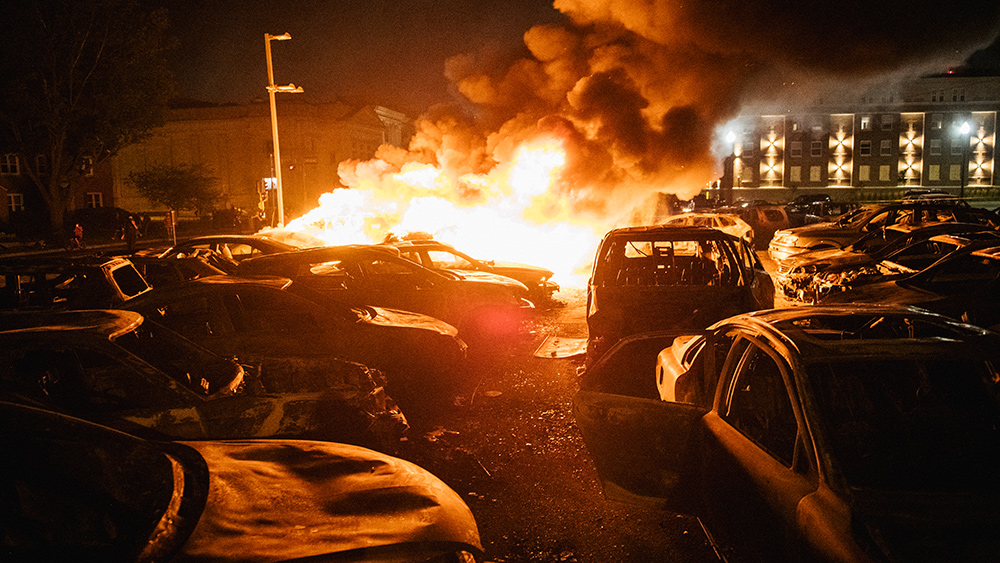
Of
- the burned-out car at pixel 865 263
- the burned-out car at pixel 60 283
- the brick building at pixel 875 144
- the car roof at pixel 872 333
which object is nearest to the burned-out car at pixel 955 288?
the burned-out car at pixel 865 263

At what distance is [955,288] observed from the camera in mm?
7379

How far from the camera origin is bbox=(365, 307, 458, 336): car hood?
6465 mm

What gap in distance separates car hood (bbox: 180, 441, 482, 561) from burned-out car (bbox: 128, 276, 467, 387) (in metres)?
2.07

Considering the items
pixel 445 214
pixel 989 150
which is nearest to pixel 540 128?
pixel 445 214

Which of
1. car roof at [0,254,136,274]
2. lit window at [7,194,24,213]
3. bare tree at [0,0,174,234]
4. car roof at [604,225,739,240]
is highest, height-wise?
bare tree at [0,0,174,234]

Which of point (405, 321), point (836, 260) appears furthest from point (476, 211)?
point (405, 321)

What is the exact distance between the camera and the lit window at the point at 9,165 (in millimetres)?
42531

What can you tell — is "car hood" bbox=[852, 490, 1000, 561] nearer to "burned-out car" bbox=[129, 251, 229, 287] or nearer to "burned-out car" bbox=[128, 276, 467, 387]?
"burned-out car" bbox=[128, 276, 467, 387]

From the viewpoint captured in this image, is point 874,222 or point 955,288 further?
point 874,222

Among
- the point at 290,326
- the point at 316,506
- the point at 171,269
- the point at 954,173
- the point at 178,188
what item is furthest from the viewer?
the point at 954,173

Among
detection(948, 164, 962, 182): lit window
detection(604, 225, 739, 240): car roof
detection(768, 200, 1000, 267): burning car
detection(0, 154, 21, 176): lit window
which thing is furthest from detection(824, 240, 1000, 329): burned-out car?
detection(948, 164, 962, 182): lit window

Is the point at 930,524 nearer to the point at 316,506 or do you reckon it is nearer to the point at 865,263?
the point at 316,506

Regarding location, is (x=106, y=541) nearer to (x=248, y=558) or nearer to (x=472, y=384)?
(x=248, y=558)

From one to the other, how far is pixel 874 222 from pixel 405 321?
1294cm
